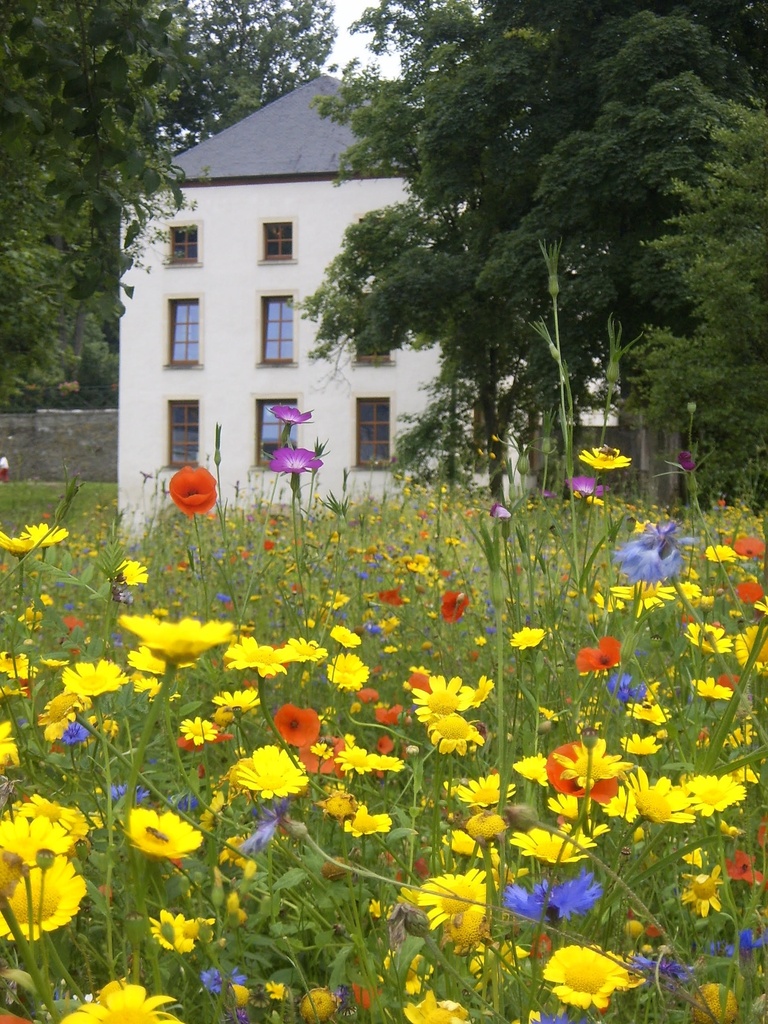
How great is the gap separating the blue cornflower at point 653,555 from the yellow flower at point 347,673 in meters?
0.43

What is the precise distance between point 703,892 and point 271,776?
0.38 metres

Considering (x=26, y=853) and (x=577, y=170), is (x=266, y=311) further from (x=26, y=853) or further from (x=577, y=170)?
(x=26, y=853)

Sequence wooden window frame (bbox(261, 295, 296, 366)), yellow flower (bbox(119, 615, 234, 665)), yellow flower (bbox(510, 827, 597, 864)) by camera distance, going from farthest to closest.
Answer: wooden window frame (bbox(261, 295, 296, 366))
yellow flower (bbox(510, 827, 597, 864))
yellow flower (bbox(119, 615, 234, 665))

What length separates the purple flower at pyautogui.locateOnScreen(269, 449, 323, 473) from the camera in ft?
5.57

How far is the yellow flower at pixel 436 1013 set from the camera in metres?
0.62

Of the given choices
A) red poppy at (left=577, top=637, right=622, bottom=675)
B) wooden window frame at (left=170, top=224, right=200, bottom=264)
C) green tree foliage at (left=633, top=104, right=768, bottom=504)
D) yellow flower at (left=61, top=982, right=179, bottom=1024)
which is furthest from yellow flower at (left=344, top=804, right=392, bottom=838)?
wooden window frame at (left=170, top=224, right=200, bottom=264)

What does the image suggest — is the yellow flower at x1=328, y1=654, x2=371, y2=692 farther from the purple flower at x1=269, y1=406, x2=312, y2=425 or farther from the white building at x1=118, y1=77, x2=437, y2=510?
the white building at x1=118, y1=77, x2=437, y2=510

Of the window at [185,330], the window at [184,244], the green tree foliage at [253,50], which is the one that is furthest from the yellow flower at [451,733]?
the green tree foliage at [253,50]

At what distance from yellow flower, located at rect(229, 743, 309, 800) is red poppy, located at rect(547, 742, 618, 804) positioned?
0.22m

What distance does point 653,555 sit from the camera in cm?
92

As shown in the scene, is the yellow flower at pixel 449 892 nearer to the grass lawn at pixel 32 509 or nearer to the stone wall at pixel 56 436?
the grass lawn at pixel 32 509

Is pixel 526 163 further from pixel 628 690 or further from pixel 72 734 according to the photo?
pixel 72 734

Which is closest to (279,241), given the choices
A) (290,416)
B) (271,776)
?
(290,416)

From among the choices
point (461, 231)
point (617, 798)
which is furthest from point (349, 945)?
point (461, 231)
